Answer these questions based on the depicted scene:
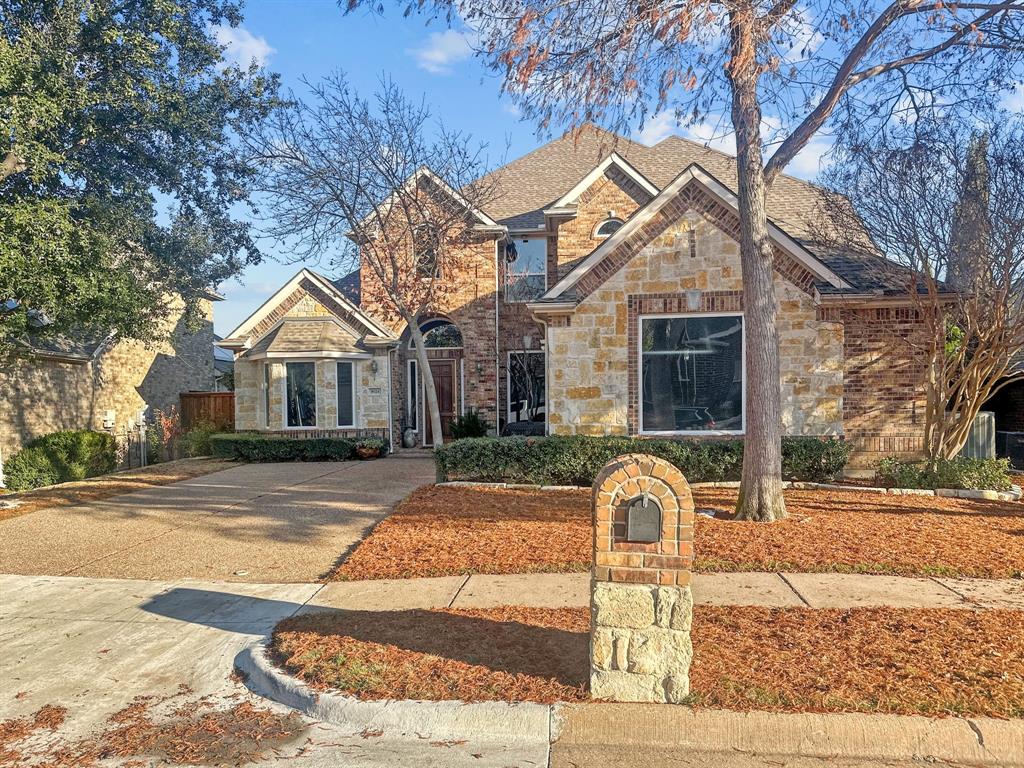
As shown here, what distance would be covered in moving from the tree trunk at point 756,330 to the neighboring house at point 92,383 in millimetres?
11564

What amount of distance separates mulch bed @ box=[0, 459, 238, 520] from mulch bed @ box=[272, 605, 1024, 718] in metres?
8.23

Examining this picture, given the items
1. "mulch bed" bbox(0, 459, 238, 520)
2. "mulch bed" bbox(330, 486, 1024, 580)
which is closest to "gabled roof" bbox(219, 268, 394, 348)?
"mulch bed" bbox(0, 459, 238, 520)

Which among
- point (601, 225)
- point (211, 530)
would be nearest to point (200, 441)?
point (211, 530)

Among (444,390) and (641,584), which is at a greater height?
(444,390)

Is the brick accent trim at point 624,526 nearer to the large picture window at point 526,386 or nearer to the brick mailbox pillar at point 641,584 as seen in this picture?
the brick mailbox pillar at point 641,584

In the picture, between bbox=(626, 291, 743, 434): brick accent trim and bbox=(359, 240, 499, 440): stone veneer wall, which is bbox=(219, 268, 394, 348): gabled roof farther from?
bbox=(626, 291, 743, 434): brick accent trim

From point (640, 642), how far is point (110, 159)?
12712 mm

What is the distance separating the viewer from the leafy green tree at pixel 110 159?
9990mm


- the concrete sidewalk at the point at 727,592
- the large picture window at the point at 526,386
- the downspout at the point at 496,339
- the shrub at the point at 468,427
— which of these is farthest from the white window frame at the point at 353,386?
the concrete sidewalk at the point at 727,592

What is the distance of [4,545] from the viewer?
28.8 ft

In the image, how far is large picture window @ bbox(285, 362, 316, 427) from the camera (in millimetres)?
18891

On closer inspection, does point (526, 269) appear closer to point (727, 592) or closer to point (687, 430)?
point (687, 430)

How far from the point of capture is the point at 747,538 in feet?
26.1

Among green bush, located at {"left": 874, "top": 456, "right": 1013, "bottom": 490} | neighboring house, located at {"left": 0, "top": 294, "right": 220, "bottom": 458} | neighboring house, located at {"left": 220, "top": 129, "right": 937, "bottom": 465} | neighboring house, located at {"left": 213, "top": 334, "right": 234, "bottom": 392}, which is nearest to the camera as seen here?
green bush, located at {"left": 874, "top": 456, "right": 1013, "bottom": 490}
